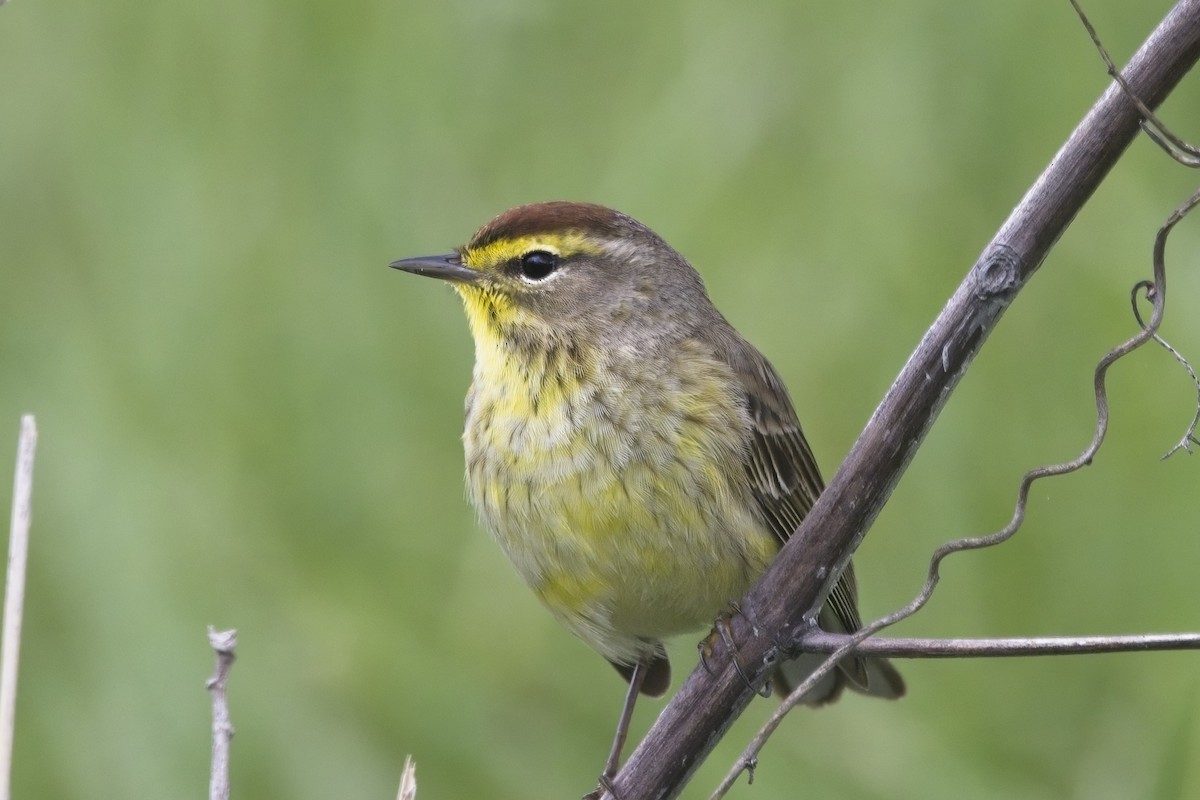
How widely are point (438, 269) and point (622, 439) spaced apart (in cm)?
72


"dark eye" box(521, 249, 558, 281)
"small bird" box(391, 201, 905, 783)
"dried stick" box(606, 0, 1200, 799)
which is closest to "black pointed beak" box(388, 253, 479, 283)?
"small bird" box(391, 201, 905, 783)

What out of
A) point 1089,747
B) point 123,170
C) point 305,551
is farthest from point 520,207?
point 1089,747

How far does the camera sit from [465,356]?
172 inches

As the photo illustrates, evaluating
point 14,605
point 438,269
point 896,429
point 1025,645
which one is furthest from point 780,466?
point 14,605

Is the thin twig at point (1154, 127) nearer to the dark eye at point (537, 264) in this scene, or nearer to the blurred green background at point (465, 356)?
the blurred green background at point (465, 356)

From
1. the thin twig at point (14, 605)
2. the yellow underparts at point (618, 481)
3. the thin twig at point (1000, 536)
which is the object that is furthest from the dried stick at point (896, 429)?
the thin twig at point (14, 605)

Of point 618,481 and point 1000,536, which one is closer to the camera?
point 1000,536

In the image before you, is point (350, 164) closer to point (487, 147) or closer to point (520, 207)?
point (487, 147)

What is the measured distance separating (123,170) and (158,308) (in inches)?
18.9

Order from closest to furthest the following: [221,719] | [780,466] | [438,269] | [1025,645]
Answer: [1025,645] < [221,719] < [780,466] < [438,269]

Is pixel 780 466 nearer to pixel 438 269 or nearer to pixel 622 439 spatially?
pixel 622 439

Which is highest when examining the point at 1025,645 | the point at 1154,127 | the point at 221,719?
the point at 1154,127

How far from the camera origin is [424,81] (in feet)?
14.9

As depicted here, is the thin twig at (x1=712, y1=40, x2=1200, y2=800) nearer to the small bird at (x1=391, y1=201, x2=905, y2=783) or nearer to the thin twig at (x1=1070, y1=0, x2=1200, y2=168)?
the thin twig at (x1=1070, y1=0, x2=1200, y2=168)
